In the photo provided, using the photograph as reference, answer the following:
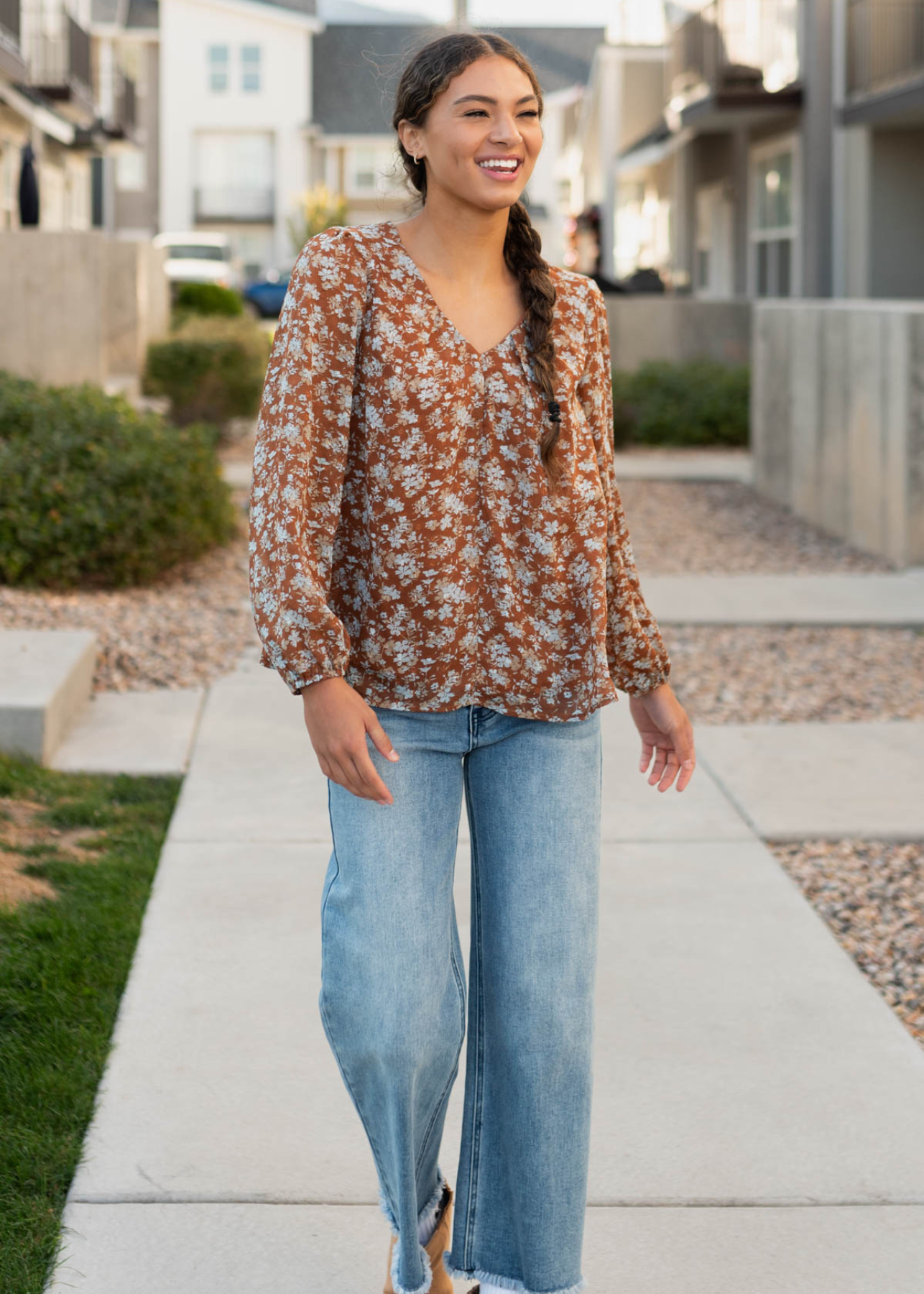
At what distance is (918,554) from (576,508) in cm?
792

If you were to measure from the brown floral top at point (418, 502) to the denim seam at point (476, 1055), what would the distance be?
8.8 inches

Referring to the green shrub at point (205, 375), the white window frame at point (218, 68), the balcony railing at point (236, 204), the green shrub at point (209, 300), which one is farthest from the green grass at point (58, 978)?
the white window frame at point (218, 68)

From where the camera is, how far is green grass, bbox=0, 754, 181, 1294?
2.91 metres

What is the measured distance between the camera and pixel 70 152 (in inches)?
1156

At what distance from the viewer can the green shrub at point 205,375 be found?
1523cm

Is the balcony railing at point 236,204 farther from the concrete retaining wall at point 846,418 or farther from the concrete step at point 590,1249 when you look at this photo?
the concrete step at point 590,1249

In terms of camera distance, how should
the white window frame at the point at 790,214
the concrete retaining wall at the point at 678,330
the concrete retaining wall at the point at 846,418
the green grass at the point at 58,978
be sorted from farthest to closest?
the white window frame at the point at 790,214 < the concrete retaining wall at the point at 678,330 < the concrete retaining wall at the point at 846,418 < the green grass at the point at 58,978

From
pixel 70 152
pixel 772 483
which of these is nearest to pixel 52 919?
pixel 772 483

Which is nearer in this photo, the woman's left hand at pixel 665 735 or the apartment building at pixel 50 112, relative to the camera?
the woman's left hand at pixel 665 735

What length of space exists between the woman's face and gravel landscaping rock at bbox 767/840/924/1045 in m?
2.35

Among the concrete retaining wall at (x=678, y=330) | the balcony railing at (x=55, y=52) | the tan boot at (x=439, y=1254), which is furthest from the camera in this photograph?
the balcony railing at (x=55, y=52)

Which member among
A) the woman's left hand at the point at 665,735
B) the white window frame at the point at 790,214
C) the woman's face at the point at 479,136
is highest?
the white window frame at the point at 790,214

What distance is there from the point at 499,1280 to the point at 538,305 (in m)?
1.41

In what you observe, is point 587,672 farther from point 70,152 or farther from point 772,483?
point 70,152
